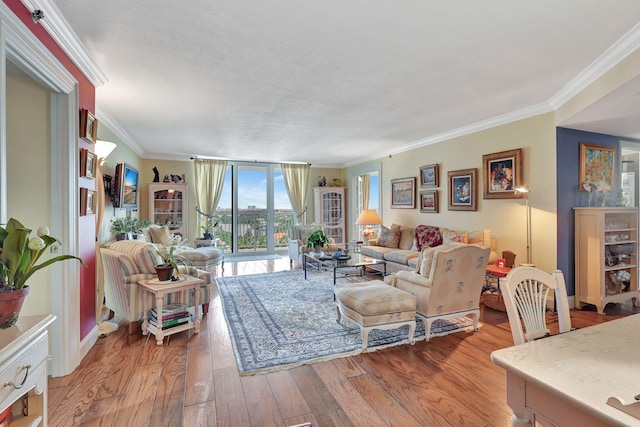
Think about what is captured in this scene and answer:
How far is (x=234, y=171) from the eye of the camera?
7.88 m

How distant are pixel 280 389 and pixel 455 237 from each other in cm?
359

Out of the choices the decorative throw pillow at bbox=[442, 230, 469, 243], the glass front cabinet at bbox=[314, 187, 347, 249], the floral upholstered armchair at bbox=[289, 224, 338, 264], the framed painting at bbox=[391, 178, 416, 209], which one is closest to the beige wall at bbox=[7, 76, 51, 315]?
the floral upholstered armchair at bbox=[289, 224, 338, 264]

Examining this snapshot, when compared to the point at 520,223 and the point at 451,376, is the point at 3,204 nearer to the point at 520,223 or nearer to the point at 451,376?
the point at 451,376

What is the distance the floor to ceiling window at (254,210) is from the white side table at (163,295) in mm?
4503

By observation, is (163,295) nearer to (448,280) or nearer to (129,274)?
(129,274)

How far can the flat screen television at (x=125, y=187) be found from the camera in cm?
449

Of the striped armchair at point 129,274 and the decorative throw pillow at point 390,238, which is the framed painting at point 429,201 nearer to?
the decorative throw pillow at point 390,238

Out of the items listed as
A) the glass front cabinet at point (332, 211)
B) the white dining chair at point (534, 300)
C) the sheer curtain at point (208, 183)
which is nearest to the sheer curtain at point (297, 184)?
the glass front cabinet at point (332, 211)


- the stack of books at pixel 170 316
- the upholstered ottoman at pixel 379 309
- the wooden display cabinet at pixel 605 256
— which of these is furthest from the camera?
the wooden display cabinet at pixel 605 256

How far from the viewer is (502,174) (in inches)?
173

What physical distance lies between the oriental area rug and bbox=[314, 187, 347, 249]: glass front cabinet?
11.9 ft

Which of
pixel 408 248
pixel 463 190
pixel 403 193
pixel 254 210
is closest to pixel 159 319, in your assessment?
pixel 408 248

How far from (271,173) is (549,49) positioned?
257 inches

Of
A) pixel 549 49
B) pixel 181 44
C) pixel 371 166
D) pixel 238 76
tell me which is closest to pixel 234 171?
pixel 371 166
